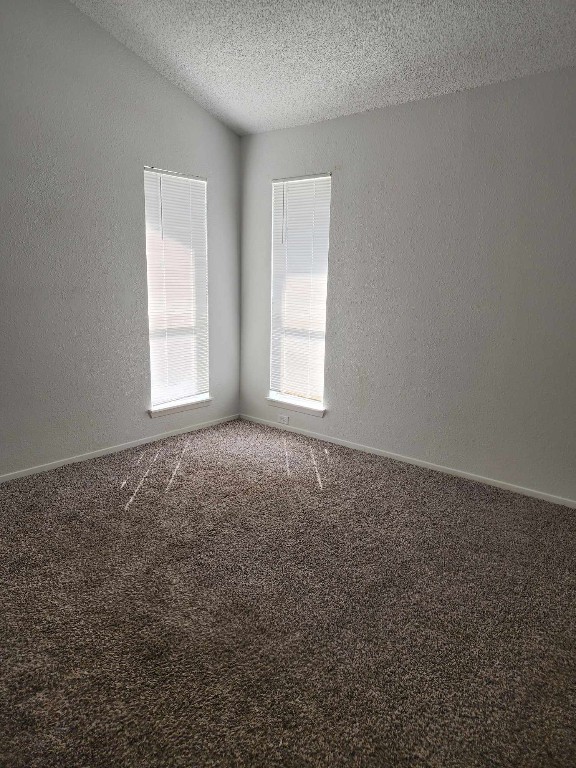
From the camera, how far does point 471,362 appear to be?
3352mm

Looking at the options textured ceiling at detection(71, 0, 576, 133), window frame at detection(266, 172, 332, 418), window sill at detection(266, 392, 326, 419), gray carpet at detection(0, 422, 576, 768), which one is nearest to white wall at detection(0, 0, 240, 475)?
textured ceiling at detection(71, 0, 576, 133)

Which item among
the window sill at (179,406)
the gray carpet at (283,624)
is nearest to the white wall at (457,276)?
the gray carpet at (283,624)

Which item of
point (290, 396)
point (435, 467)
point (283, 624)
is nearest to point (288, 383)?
point (290, 396)

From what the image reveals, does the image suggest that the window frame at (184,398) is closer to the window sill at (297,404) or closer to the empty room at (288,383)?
the empty room at (288,383)

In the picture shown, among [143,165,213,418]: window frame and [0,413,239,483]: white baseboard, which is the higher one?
[143,165,213,418]: window frame

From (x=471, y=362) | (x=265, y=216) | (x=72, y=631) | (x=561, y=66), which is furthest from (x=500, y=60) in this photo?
(x=72, y=631)

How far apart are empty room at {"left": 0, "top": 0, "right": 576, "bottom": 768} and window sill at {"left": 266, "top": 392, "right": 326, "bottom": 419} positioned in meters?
0.03

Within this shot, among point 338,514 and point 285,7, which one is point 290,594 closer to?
point 338,514

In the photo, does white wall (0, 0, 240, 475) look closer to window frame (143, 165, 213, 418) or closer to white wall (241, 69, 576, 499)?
window frame (143, 165, 213, 418)

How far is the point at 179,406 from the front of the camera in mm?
4242

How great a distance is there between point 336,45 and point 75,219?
1.96 meters

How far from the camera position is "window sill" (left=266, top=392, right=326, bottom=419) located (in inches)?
167

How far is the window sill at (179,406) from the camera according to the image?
4074 millimetres

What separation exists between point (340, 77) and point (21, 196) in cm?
214
